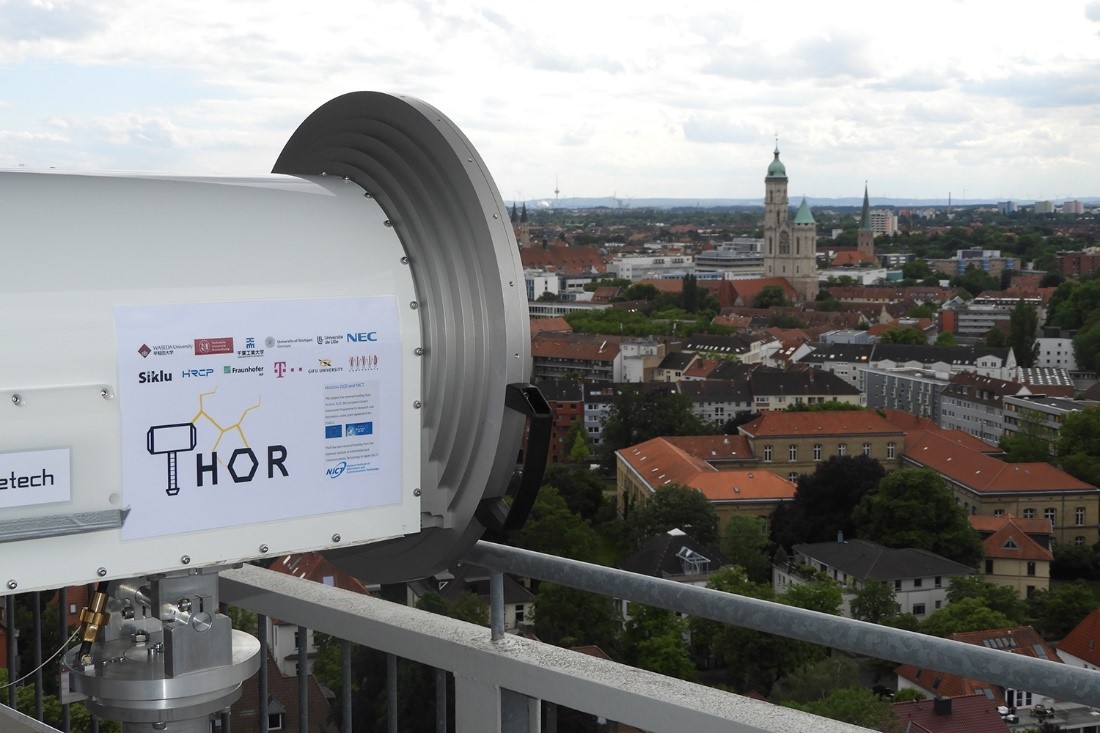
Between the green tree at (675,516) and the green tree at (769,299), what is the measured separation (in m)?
42.0

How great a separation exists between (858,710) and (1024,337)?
169ft

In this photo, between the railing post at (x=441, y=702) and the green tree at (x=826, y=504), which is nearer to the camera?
the railing post at (x=441, y=702)

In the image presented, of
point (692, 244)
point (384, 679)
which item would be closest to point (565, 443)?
point (384, 679)

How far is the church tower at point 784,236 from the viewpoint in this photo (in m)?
80.4

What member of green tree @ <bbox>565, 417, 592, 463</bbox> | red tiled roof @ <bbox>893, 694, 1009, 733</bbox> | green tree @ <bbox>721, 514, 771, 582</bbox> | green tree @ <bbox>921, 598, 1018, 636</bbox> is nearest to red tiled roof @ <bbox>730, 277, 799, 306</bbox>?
green tree @ <bbox>565, 417, 592, 463</bbox>

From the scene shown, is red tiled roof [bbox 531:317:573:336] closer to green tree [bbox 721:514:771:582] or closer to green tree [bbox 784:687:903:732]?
green tree [bbox 721:514:771:582]

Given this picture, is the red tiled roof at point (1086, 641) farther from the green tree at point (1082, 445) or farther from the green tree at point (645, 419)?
the green tree at point (645, 419)

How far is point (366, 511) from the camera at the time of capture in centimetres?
135

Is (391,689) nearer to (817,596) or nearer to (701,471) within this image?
(817,596)

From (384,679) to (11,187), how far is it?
793mm

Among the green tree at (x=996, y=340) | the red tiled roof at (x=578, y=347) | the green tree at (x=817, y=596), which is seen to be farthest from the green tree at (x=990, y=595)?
the green tree at (x=996, y=340)

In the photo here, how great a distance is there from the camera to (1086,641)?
763 inches

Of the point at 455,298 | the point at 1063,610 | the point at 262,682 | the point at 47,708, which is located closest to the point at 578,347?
the point at 1063,610

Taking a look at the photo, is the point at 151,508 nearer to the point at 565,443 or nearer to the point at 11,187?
the point at 11,187
